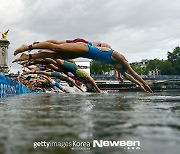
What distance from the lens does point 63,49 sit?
Result: 41.2ft

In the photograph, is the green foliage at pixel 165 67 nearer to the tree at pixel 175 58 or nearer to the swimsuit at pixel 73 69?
the tree at pixel 175 58

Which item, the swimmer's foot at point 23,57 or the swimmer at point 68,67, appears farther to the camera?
the swimmer at point 68,67

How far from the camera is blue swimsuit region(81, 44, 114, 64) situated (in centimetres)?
1359

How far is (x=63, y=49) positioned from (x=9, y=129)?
8802 millimetres

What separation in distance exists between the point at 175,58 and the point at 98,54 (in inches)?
6246

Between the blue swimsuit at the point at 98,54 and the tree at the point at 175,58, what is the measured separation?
153 meters

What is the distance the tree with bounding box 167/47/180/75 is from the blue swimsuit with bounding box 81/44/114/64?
15306 centimetres

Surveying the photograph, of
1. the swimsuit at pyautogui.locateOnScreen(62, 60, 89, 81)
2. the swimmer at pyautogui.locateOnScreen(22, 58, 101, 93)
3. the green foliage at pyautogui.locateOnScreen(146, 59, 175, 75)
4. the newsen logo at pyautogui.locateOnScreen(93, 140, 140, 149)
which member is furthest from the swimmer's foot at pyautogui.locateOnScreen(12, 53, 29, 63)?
the green foliage at pyautogui.locateOnScreen(146, 59, 175, 75)

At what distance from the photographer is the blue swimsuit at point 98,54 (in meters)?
13.6

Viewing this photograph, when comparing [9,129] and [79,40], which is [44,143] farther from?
[79,40]

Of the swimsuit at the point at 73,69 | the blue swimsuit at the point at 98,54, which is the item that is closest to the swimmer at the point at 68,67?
the swimsuit at the point at 73,69

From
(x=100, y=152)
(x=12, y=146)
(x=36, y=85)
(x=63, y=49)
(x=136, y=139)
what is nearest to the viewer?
(x=100, y=152)

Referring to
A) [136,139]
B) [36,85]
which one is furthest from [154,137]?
[36,85]

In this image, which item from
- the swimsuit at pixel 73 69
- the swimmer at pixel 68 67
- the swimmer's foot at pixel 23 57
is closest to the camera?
the swimmer's foot at pixel 23 57
